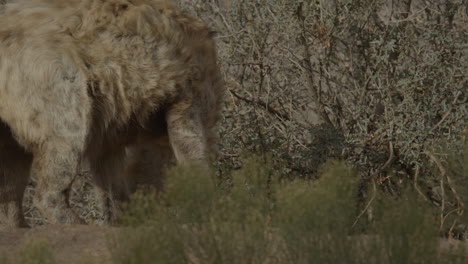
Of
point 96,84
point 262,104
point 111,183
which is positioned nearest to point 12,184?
point 111,183

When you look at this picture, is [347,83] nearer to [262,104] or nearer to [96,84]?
[262,104]

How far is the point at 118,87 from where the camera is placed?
5.22 m

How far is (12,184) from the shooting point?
19.3 ft

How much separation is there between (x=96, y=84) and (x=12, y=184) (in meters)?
1.19

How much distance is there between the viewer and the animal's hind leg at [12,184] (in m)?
5.86

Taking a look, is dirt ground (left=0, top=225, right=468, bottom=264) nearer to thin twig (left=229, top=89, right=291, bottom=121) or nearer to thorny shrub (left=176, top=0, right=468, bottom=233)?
thorny shrub (left=176, top=0, right=468, bottom=233)

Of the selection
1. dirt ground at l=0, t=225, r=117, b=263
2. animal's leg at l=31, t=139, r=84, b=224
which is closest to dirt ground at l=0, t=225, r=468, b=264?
dirt ground at l=0, t=225, r=117, b=263

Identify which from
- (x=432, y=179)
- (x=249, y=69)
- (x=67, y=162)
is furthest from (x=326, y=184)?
(x=249, y=69)

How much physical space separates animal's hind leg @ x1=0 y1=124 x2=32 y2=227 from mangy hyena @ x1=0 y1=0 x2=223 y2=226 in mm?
86

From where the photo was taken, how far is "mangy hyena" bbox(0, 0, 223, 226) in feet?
16.6

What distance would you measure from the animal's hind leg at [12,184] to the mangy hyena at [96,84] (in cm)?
9

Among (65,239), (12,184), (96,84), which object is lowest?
(12,184)

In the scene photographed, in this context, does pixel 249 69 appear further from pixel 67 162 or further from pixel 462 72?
pixel 67 162

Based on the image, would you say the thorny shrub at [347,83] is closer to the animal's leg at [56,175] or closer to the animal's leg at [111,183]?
the animal's leg at [111,183]
